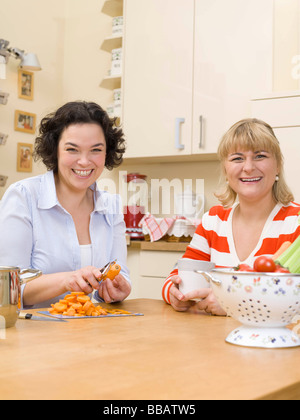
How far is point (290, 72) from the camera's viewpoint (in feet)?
10.5

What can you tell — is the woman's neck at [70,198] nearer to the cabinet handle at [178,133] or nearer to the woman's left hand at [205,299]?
the woman's left hand at [205,299]

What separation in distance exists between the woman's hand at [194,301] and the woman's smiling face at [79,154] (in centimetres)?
56

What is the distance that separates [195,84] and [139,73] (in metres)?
0.43

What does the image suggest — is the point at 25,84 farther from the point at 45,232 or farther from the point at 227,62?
the point at 45,232

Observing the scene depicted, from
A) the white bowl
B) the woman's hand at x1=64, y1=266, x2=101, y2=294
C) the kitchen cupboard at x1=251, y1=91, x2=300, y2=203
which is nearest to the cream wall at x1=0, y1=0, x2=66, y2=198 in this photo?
the kitchen cupboard at x1=251, y1=91, x2=300, y2=203

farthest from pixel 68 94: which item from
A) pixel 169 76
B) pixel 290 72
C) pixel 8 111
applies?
pixel 290 72

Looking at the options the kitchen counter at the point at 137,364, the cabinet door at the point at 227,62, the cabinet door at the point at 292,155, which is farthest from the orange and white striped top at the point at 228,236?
the cabinet door at the point at 227,62

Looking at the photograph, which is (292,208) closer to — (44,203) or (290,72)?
(44,203)

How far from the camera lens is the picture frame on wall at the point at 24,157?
381cm

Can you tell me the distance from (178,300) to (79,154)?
66 centimetres

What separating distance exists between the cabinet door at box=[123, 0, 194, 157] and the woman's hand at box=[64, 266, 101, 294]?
2086 millimetres

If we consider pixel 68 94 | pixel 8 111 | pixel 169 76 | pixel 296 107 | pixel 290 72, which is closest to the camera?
pixel 296 107

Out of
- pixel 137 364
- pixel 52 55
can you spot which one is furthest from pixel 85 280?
pixel 52 55

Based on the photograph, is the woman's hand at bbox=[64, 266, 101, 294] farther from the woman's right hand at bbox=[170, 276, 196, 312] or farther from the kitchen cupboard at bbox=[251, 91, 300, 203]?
the kitchen cupboard at bbox=[251, 91, 300, 203]
